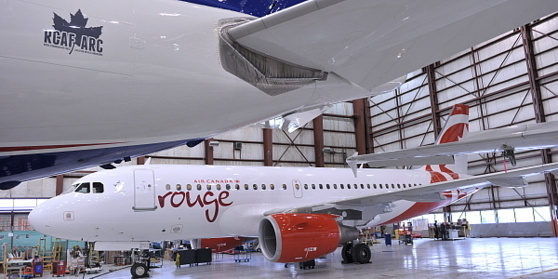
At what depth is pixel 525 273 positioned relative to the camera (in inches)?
328

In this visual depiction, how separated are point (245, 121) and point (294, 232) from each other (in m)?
6.25

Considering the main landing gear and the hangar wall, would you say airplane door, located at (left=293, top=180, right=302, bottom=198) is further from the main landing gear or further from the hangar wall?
the hangar wall

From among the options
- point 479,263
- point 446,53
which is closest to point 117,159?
point 446,53

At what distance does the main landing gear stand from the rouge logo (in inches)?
153

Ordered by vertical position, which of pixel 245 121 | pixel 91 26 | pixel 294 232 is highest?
pixel 91 26

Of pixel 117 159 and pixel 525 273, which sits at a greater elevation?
pixel 117 159

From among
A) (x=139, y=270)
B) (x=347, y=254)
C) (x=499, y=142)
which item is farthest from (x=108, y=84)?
(x=347, y=254)

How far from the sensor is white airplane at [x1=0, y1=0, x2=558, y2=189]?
2.30m

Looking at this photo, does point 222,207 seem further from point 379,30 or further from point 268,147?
point 268,147

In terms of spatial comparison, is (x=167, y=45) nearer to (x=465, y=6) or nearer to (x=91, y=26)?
(x=91, y=26)

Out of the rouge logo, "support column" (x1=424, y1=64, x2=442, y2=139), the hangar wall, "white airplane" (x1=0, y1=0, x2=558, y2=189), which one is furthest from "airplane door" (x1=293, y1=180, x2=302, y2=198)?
"support column" (x1=424, y1=64, x2=442, y2=139)

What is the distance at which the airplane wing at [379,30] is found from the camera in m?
2.46

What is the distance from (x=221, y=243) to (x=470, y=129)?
17636mm

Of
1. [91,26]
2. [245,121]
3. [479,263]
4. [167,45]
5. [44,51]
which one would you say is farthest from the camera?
[479,263]
